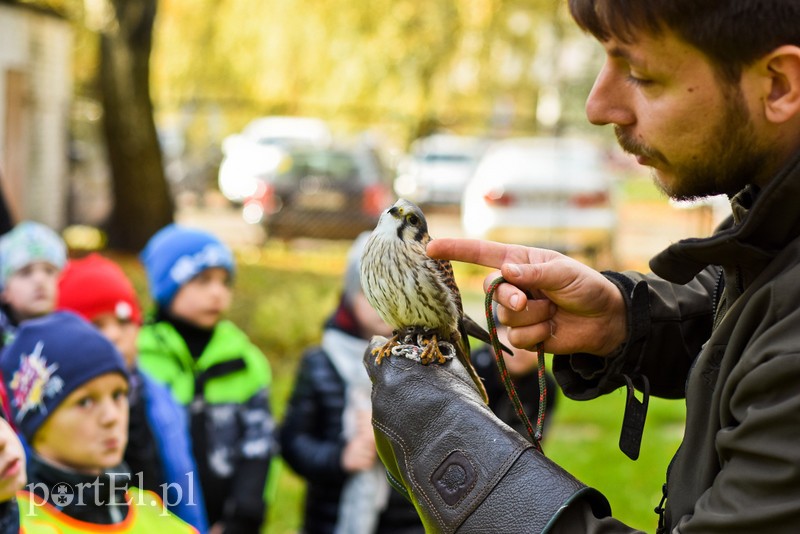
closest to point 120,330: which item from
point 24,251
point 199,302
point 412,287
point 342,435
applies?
point 199,302

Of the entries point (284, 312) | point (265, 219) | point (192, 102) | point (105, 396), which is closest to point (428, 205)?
point (265, 219)

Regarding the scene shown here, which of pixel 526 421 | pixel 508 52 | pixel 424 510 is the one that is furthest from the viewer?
pixel 508 52

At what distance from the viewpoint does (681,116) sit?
1.60 meters

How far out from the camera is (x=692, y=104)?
1582 millimetres

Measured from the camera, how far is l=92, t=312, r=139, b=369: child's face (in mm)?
4191

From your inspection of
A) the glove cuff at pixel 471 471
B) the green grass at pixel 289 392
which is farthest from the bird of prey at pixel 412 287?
the green grass at pixel 289 392

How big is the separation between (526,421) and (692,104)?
716mm

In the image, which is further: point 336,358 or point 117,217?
point 117,217

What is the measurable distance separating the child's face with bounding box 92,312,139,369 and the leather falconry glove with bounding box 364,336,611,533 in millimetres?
2428

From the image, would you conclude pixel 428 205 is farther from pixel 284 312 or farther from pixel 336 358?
pixel 336 358

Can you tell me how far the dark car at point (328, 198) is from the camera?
1518cm

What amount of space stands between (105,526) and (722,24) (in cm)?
229

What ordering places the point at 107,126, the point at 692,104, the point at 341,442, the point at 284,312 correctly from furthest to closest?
the point at 107,126 → the point at 284,312 → the point at 341,442 → the point at 692,104

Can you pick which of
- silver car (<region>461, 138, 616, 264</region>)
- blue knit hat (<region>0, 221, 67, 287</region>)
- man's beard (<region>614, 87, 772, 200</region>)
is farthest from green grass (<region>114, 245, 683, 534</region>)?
man's beard (<region>614, 87, 772, 200</region>)
